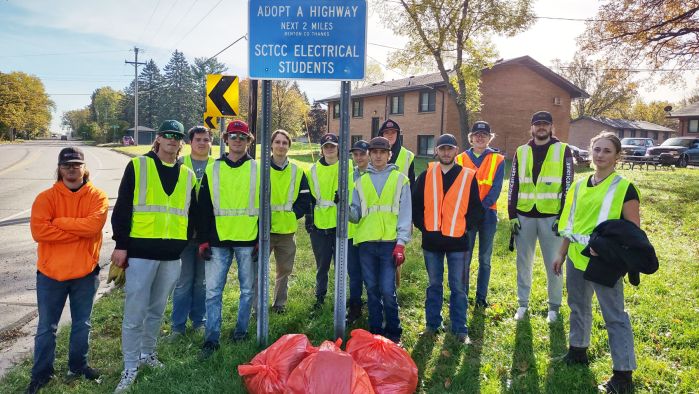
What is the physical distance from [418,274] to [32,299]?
5.06 meters

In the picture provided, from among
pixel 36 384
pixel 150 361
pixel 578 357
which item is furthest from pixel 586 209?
pixel 36 384

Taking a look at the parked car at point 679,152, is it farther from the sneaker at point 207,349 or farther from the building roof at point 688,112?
the sneaker at point 207,349

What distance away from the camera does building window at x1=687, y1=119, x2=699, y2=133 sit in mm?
43875

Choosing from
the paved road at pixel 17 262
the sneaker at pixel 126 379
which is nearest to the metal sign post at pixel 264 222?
the sneaker at pixel 126 379

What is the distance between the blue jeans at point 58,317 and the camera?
3.70m

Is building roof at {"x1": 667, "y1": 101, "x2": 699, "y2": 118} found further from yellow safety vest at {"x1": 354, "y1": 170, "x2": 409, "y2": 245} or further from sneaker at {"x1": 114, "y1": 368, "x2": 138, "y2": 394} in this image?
sneaker at {"x1": 114, "y1": 368, "x2": 138, "y2": 394}

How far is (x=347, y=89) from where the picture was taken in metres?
4.11

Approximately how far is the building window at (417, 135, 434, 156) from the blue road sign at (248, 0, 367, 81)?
2983cm

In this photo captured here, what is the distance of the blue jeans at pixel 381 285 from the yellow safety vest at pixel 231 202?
1145 millimetres

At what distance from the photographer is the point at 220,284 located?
4418 millimetres

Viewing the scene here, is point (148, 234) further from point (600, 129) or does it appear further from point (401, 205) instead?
point (600, 129)

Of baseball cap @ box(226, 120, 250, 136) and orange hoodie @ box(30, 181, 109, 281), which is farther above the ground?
baseball cap @ box(226, 120, 250, 136)

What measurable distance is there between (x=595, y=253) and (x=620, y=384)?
3.46ft

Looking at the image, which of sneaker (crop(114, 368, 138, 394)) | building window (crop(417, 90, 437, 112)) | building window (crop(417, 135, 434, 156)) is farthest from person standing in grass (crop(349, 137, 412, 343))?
building window (crop(417, 135, 434, 156))
